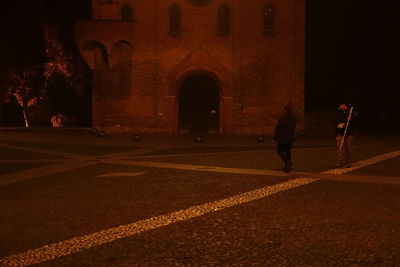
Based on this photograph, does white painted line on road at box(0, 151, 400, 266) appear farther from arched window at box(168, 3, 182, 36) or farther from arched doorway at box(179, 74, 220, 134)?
arched window at box(168, 3, 182, 36)

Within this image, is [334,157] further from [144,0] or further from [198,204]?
[144,0]

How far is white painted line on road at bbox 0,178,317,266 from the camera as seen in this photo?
6430 millimetres

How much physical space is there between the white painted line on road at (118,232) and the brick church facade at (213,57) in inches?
744

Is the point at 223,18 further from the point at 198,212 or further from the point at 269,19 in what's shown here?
the point at 198,212

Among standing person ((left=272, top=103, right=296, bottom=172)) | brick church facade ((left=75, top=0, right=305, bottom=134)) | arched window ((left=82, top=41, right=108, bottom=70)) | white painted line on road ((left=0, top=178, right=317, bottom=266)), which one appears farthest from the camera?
brick church facade ((left=75, top=0, right=305, bottom=134))

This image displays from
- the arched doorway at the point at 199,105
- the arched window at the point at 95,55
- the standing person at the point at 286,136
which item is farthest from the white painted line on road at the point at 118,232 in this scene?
the arched window at the point at 95,55

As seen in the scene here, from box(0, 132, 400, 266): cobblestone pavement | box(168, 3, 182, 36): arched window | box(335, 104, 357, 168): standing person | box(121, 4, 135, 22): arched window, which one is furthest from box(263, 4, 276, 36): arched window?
box(335, 104, 357, 168): standing person

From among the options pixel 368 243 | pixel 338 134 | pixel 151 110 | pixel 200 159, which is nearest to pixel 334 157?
pixel 338 134

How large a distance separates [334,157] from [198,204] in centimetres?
929

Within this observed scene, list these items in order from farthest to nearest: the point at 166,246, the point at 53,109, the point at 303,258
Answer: the point at 53,109
the point at 166,246
the point at 303,258

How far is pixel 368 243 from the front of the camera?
22.9ft

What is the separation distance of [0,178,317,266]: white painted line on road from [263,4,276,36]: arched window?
19.9 metres

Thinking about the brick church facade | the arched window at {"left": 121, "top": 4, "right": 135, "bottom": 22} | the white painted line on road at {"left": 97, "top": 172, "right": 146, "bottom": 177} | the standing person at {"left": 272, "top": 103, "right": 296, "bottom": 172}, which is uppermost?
the arched window at {"left": 121, "top": 4, "right": 135, "bottom": 22}

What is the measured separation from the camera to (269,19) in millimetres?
29781
